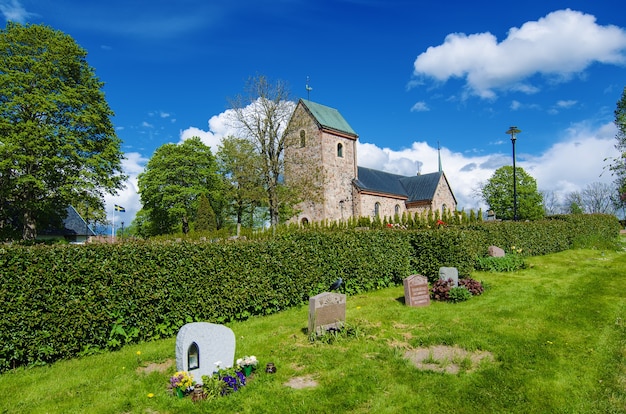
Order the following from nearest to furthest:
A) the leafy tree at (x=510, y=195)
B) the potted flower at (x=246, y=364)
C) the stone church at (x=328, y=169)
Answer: the potted flower at (x=246, y=364), the stone church at (x=328, y=169), the leafy tree at (x=510, y=195)

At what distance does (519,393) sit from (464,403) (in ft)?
2.89

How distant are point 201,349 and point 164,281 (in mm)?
2897

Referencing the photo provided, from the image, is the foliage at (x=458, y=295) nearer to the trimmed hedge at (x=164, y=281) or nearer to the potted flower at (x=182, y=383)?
the trimmed hedge at (x=164, y=281)

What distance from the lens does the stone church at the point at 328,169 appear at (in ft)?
107

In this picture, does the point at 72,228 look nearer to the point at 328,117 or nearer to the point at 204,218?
the point at 204,218

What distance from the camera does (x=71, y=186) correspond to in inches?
953

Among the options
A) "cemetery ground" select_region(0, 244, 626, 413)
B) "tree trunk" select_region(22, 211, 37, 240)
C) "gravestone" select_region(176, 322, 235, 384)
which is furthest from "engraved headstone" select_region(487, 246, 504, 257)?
"tree trunk" select_region(22, 211, 37, 240)

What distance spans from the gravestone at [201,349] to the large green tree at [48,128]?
74.3 feet

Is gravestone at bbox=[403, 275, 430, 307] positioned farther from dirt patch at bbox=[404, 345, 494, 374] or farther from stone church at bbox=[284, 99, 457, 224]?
stone church at bbox=[284, 99, 457, 224]

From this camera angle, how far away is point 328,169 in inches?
1320

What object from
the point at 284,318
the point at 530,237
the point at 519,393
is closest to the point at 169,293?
the point at 284,318

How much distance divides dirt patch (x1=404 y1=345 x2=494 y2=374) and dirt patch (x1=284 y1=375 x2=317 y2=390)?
1820mm

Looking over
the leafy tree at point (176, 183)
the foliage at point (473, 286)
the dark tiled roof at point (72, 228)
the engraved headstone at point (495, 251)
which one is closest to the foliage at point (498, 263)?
the engraved headstone at point (495, 251)

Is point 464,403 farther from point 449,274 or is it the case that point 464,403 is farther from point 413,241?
point 413,241
